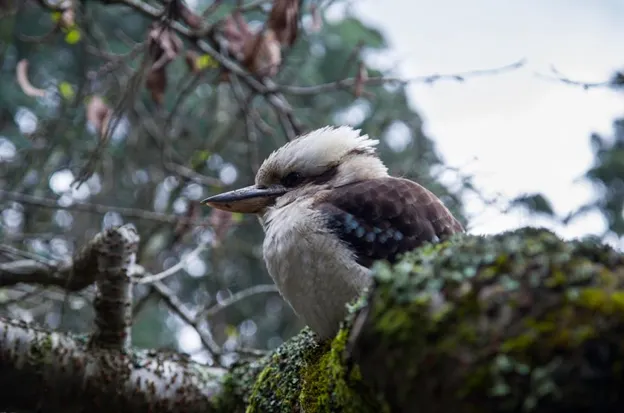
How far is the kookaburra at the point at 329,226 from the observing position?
2213mm

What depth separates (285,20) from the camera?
3.61 meters

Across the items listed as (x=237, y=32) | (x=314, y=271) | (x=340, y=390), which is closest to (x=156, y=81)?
(x=237, y=32)

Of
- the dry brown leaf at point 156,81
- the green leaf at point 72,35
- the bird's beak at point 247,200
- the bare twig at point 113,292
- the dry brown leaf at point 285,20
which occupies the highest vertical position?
the green leaf at point 72,35

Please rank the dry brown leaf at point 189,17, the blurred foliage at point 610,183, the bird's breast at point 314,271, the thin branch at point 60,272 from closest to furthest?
the bird's breast at point 314,271
the thin branch at point 60,272
the dry brown leaf at point 189,17
the blurred foliage at point 610,183

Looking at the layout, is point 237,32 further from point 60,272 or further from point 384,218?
point 384,218

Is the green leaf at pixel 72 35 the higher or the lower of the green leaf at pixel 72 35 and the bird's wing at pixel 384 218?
the higher

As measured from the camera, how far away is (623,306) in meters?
1.11

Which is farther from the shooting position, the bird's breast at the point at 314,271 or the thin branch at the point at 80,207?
→ the thin branch at the point at 80,207

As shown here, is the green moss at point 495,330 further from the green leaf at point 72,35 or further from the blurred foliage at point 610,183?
the blurred foliage at point 610,183

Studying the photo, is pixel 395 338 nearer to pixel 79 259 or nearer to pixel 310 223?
pixel 310 223

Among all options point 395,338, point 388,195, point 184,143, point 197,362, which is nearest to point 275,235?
point 388,195

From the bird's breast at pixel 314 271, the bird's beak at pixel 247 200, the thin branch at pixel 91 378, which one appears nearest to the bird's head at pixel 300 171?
the bird's beak at pixel 247 200

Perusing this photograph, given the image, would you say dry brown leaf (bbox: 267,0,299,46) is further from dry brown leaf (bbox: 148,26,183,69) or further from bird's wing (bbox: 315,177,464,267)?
bird's wing (bbox: 315,177,464,267)

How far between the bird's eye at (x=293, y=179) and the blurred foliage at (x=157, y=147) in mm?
1772
